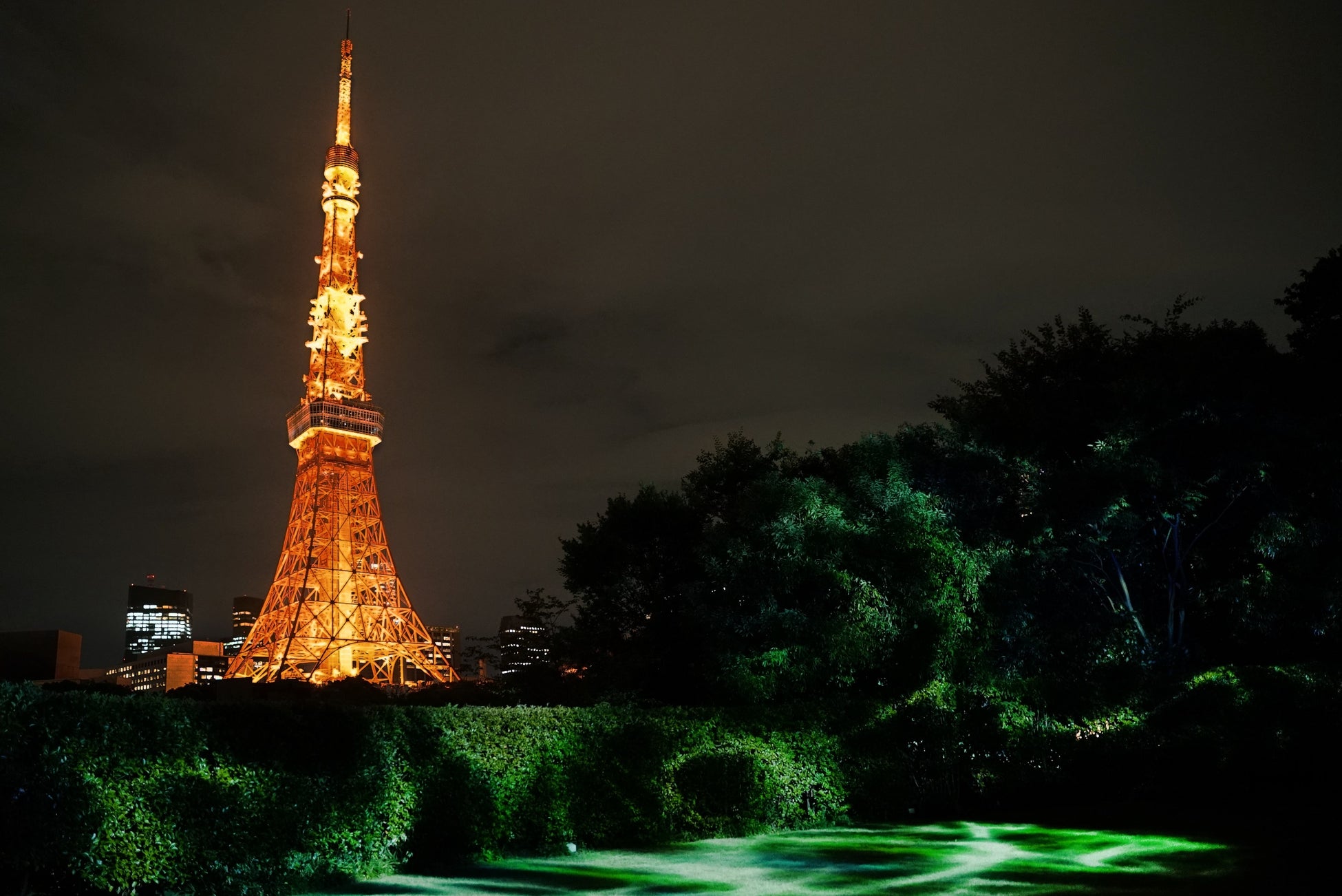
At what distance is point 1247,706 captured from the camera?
14227 millimetres

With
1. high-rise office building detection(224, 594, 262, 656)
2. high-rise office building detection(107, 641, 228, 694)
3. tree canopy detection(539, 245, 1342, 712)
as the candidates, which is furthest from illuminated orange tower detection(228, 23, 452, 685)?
high-rise office building detection(224, 594, 262, 656)

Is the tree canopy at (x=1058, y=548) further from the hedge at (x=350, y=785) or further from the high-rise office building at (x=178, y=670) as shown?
the high-rise office building at (x=178, y=670)

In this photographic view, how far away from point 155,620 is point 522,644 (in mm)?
177761

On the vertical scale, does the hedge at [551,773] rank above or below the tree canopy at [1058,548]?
below

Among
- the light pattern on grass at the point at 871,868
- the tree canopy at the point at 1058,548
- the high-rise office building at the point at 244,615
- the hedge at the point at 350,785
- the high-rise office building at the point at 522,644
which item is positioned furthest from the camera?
Result: the high-rise office building at the point at 244,615

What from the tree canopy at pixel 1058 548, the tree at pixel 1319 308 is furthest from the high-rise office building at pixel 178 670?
the tree at pixel 1319 308

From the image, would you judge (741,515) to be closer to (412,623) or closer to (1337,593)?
(1337,593)

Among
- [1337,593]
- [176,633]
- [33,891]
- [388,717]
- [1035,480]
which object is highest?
[176,633]

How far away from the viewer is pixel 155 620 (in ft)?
600

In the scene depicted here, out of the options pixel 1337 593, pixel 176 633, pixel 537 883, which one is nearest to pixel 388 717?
pixel 537 883

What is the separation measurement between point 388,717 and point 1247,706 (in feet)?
40.3

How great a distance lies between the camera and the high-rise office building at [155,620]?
176m

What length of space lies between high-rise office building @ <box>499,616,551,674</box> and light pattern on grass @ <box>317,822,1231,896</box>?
15.1 metres

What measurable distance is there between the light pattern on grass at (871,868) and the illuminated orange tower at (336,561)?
3958 cm
